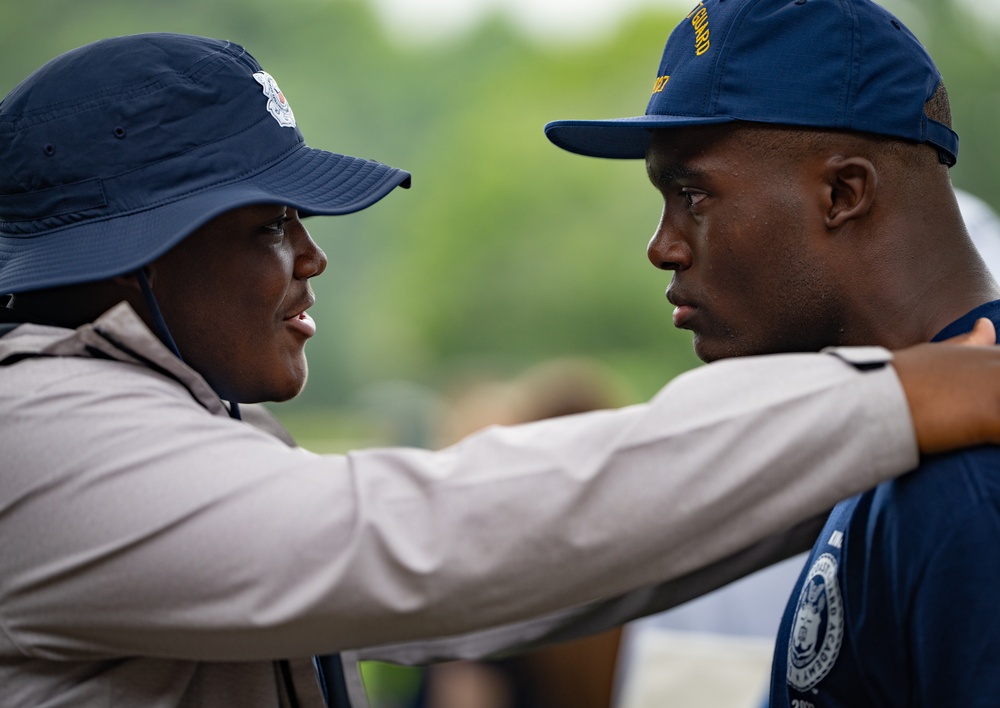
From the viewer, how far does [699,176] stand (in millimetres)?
1966

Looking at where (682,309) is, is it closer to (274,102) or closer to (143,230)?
(274,102)

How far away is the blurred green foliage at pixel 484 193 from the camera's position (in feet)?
63.4

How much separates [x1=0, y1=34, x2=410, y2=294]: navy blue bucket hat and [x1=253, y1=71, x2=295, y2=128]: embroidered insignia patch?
3.0 inches

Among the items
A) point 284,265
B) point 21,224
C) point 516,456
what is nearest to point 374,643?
point 516,456

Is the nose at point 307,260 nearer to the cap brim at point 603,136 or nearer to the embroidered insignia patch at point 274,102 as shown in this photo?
the embroidered insignia patch at point 274,102

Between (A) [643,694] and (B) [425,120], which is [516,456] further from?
(B) [425,120]

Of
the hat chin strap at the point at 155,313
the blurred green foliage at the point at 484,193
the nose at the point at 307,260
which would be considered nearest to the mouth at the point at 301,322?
the nose at the point at 307,260

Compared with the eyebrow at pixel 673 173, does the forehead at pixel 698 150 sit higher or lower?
higher

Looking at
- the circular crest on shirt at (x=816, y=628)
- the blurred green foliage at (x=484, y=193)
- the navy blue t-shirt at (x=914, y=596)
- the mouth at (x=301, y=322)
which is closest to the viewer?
the navy blue t-shirt at (x=914, y=596)

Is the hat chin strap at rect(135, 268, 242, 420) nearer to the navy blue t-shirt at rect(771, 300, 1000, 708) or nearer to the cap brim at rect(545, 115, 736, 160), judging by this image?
the cap brim at rect(545, 115, 736, 160)

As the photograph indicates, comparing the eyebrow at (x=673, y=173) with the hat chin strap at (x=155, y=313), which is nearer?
the hat chin strap at (x=155, y=313)

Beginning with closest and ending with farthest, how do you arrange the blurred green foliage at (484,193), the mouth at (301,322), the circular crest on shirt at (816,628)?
the circular crest on shirt at (816,628), the mouth at (301,322), the blurred green foliage at (484,193)

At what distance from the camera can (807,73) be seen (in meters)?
1.87

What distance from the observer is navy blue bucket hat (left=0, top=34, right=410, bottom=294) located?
1730 mm
